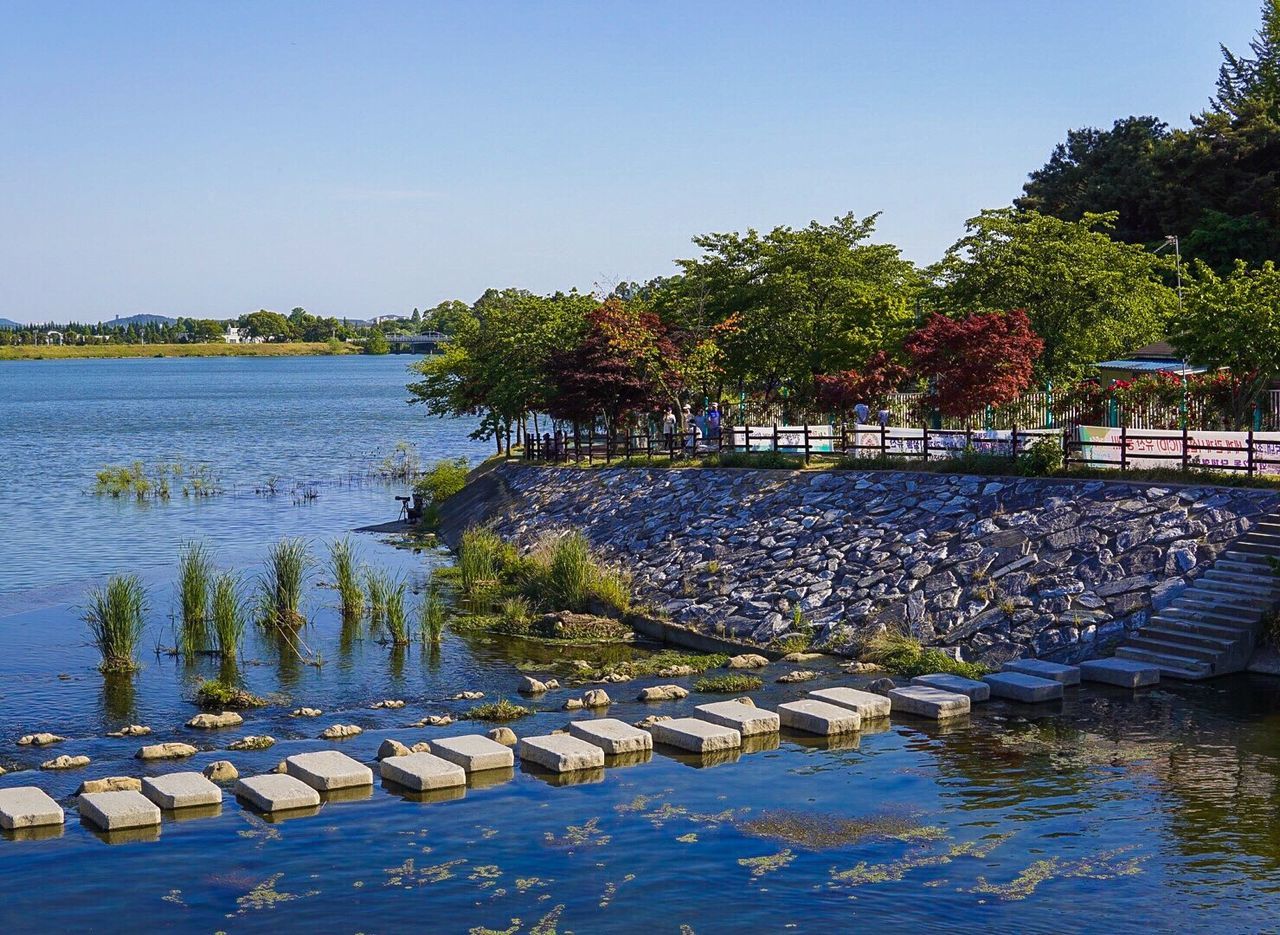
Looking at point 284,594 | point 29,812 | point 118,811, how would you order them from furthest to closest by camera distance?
point 284,594 < point 29,812 < point 118,811

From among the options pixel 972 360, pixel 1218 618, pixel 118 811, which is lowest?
pixel 118 811

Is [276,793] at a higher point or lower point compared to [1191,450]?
lower

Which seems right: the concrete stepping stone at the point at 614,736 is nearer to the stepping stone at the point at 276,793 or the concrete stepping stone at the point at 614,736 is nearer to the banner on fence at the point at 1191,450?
the stepping stone at the point at 276,793

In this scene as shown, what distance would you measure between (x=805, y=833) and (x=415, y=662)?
12.8 meters

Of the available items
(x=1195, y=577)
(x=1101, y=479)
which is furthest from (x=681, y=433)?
(x=1195, y=577)

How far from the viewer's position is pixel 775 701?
904 inches

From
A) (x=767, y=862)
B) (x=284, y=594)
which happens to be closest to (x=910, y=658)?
(x=767, y=862)

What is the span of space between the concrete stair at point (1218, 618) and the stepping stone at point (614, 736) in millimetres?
9247

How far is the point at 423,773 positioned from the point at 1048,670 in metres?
10.9

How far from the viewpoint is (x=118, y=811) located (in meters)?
16.8

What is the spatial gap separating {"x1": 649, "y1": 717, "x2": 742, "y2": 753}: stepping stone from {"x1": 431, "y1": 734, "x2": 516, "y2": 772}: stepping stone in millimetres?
2298

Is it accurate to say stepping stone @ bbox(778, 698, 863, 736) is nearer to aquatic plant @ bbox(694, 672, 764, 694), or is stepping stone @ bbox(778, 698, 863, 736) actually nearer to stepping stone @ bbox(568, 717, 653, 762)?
aquatic plant @ bbox(694, 672, 764, 694)

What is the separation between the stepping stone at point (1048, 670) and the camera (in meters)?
23.1

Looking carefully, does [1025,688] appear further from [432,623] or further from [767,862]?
[432,623]
